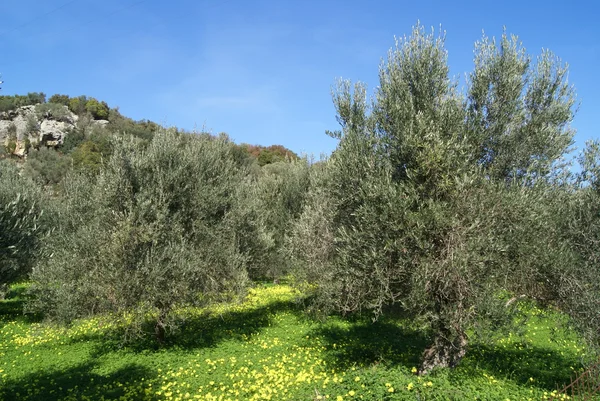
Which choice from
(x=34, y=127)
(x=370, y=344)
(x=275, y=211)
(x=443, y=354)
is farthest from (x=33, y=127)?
(x=443, y=354)

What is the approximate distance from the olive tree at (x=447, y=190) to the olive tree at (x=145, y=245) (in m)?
6.04

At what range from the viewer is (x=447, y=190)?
958cm

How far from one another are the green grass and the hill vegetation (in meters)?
0.13

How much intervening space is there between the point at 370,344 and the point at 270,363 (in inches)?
178

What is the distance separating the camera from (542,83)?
11.2 m

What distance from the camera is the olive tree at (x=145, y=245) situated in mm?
13180

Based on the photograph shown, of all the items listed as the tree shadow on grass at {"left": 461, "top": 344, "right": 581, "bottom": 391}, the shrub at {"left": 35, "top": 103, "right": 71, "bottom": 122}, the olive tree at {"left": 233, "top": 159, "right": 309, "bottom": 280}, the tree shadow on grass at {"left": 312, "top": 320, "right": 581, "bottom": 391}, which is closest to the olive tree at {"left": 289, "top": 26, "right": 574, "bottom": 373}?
the tree shadow on grass at {"left": 312, "top": 320, "right": 581, "bottom": 391}

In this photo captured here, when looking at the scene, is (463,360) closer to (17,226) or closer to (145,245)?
(145,245)

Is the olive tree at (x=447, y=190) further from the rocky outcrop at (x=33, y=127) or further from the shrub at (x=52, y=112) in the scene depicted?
the shrub at (x=52, y=112)

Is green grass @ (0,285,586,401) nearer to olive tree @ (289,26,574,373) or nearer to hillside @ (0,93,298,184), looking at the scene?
olive tree @ (289,26,574,373)

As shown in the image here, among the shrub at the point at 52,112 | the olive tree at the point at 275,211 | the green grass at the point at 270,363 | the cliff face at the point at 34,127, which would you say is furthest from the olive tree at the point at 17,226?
the shrub at the point at 52,112

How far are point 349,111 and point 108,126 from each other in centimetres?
8983

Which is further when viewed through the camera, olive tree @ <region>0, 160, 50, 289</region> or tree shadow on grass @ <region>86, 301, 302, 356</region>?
tree shadow on grass @ <region>86, 301, 302, 356</region>

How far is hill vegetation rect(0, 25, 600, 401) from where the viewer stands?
9.29 m
